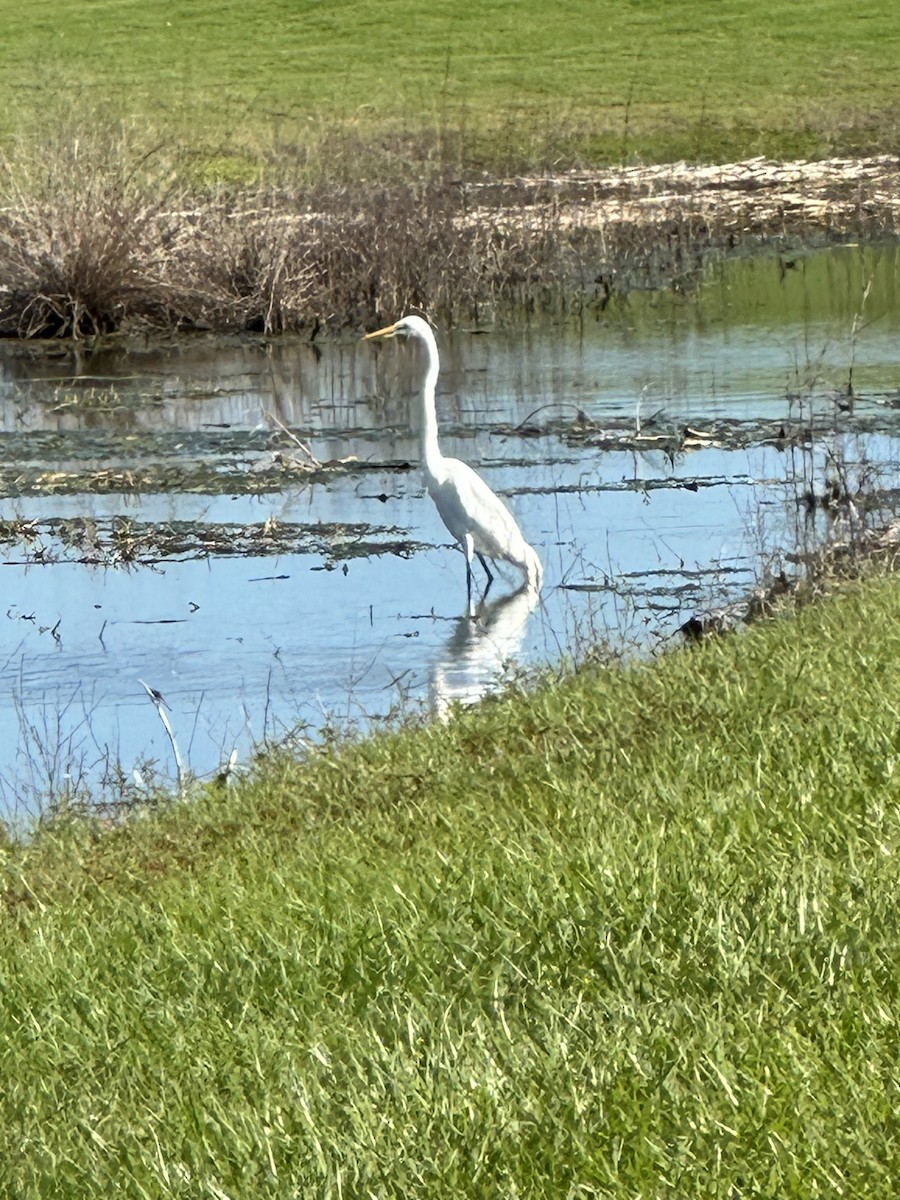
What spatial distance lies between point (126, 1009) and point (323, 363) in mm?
16590

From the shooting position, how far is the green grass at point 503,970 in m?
3.25

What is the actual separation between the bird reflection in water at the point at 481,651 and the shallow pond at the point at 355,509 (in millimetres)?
27

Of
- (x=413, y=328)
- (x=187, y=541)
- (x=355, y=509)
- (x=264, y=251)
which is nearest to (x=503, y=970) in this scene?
(x=187, y=541)

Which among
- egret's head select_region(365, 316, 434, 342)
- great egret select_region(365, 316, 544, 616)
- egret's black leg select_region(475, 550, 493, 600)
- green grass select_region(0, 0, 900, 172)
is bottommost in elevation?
egret's black leg select_region(475, 550, 493, 600)

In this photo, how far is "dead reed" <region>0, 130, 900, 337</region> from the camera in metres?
21.5

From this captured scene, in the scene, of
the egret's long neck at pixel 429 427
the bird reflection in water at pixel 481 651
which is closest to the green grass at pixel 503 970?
the bird reflection in water at pixel 481 651

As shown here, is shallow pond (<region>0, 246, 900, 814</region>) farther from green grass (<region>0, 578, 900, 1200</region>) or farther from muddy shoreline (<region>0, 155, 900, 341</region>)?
green grass (<region>0, 578, 900, 1200</region>)

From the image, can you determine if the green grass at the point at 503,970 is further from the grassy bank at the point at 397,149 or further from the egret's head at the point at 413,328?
the grassy bank at the point at 397,149

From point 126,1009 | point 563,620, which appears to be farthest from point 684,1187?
point 563,620

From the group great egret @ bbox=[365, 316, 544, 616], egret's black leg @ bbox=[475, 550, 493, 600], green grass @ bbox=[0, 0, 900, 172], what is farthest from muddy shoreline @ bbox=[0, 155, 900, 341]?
egret's black leg @ bbox=[475, 550, 493, 600]

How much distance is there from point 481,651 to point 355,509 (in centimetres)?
374

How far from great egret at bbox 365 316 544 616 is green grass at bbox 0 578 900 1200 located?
4.32m

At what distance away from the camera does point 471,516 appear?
11.3 meters

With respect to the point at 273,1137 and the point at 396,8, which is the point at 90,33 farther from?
the point at 273,1137
